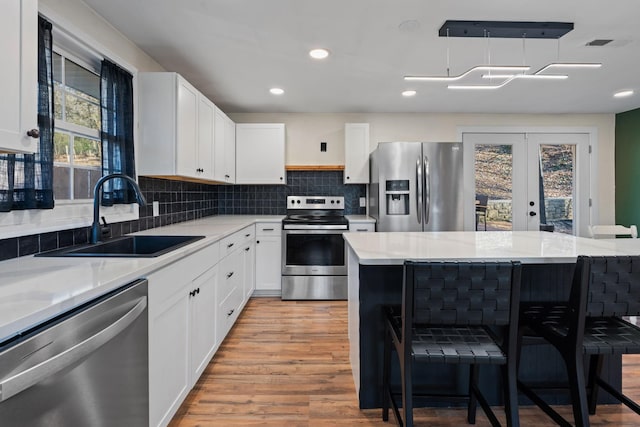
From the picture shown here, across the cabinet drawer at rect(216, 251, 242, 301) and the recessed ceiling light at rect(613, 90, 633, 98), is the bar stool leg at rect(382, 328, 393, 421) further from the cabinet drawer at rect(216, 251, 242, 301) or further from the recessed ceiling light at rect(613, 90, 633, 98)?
the recessed ceiling light at rect(613, 90, 633, 98)

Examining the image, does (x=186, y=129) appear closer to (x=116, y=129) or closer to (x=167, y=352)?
(x=116, y=129)

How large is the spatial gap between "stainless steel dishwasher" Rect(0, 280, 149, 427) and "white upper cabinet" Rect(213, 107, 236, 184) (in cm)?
229

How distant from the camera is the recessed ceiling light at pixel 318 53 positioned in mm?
2594

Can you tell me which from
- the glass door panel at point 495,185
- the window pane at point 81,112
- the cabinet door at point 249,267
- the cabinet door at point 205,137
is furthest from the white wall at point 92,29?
the glass door panel at point 495,185

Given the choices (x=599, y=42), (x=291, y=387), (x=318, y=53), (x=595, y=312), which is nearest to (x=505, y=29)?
(x=599, y=42)

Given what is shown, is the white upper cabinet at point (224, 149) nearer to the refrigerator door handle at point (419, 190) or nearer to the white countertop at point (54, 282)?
the white countertop at point (54, 282)

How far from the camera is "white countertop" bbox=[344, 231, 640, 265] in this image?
5.12 ft

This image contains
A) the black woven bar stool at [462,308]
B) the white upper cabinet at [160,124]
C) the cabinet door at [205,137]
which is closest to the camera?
the black woven bar stool at [462,308]

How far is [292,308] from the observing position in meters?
3.53

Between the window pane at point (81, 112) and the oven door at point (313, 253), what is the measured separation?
6.88 feet

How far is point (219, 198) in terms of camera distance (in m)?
4.56

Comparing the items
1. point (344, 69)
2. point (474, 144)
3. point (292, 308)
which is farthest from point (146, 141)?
point (474, 144)

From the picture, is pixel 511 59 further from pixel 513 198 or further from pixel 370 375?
pixel 370 375

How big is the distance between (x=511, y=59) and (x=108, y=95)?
3112 mm
